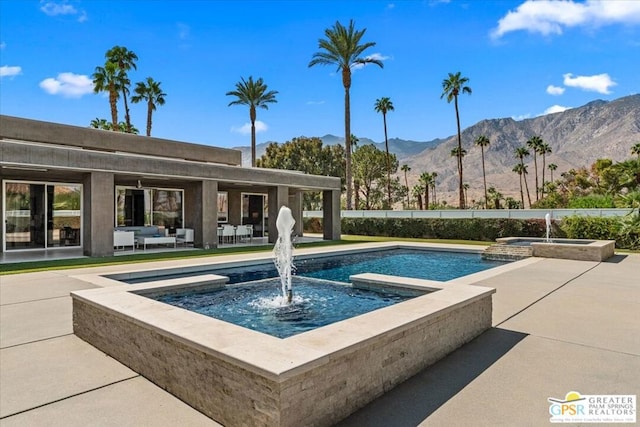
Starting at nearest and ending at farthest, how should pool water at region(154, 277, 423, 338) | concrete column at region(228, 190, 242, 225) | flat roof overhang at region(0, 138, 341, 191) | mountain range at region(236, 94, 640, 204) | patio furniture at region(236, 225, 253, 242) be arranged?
pool water at region(154, 277, 423, 338) < flat roof overhang at region(0, 138, 341, 191) < patio furniture at region(236, 225, 253, 242) < concrete column at region(228, 190, 242, 225) < mountain range at region(236, 94, 640, 204)

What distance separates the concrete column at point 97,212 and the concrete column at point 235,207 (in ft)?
29.3

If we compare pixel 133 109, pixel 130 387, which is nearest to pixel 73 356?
pixel 130 387

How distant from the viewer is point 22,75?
27.9 metres

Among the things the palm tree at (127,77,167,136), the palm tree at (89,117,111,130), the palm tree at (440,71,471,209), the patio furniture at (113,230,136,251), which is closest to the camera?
the patio furniture at (113,230,136,251)

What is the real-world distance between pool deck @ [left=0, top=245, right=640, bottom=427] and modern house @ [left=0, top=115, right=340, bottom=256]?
24.2 feet

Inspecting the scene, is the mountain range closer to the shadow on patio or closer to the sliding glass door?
the sliding glass door

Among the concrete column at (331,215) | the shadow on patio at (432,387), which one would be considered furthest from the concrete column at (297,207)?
the shadow on patio at (432,387)

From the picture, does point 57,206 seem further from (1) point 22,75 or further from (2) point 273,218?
(1) point 22,75

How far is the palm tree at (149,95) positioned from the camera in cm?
3903

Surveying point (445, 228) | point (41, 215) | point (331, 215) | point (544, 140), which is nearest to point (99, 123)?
point (41, 215)

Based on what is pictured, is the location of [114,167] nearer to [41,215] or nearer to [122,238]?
[122,238]

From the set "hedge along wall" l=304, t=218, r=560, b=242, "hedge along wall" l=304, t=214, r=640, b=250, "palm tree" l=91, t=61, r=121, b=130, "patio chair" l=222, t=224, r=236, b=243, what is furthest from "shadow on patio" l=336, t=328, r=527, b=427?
"palm tree" l=91, t=61, r=121, b=130

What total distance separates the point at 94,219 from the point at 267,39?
21.4 m

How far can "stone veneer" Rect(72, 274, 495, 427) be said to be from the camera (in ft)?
9.87
